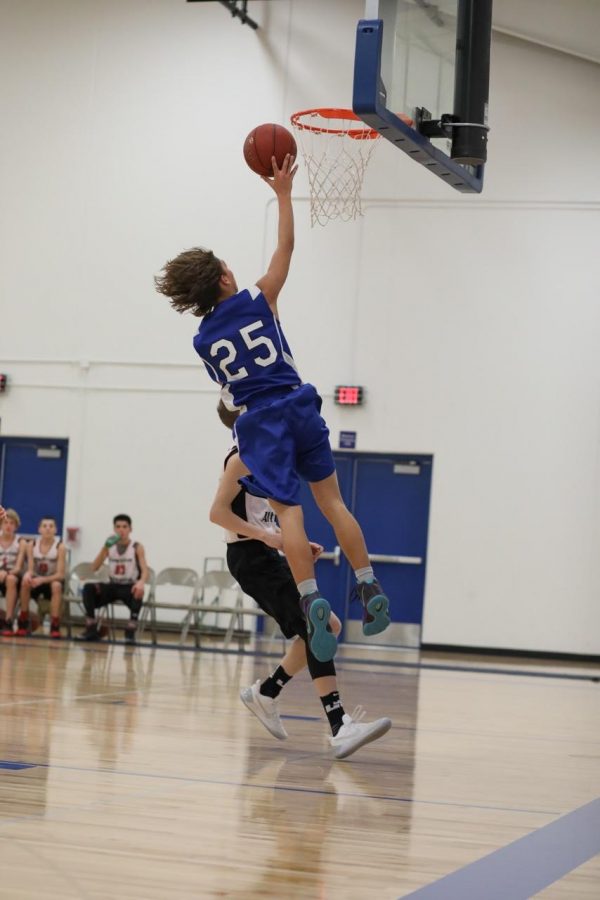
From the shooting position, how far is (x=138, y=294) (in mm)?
14742

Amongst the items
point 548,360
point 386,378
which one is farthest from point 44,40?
point 548,360

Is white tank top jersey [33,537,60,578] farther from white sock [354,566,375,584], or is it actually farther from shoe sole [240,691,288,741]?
white sock [354,566,375,584]

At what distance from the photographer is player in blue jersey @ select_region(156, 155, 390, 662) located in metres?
4.32

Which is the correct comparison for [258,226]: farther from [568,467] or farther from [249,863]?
[249,863]

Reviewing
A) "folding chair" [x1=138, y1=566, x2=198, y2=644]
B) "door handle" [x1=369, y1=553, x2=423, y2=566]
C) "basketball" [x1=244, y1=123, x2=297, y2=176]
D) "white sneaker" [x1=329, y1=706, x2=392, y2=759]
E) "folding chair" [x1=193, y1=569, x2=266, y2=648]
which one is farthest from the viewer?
"door handle" [x1=369, y1=553, x2=423, y2=566]

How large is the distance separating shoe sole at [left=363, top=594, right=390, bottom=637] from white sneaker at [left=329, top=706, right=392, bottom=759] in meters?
0.35

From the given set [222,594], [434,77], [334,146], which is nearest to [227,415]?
[434,77]

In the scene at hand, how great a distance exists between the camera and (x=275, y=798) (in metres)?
3.59

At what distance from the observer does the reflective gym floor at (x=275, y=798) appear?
100 inches

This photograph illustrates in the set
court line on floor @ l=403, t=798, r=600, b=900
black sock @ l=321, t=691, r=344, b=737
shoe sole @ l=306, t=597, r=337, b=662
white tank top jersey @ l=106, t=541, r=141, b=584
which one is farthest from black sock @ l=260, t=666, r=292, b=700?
white tank top jersey @ l=106, t=541, r=141, b=584

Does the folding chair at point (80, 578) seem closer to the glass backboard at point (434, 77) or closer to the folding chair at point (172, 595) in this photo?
the folding chair at point (172, 595)

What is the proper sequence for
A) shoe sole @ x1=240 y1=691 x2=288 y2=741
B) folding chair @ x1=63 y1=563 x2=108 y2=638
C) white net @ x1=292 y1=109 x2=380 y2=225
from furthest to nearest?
folding chair @ x1=63 y1=563 x2=108 y2=638 < white net @ x1=292 y1=109 x2=380 y2=225 < shoe sole @ x1=240 y1=691 x2=288 y2=741

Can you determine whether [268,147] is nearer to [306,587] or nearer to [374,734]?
[306,587]

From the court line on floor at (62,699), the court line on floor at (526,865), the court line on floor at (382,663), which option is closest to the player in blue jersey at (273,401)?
the court line on floor at (526,865)
